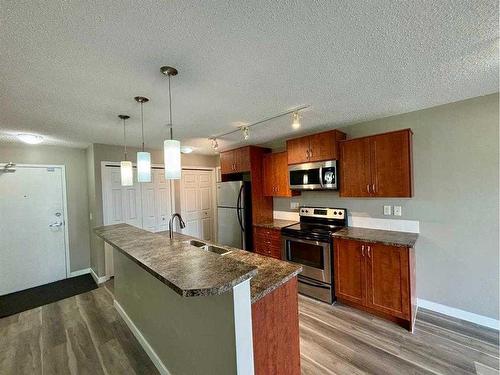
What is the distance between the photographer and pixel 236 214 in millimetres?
4062

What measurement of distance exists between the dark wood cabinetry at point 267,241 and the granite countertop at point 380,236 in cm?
97

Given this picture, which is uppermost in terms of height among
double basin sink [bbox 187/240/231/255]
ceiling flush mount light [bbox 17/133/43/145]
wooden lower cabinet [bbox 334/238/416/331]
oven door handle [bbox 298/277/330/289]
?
ceiling flush mount light [bbox 17/133/43/145]

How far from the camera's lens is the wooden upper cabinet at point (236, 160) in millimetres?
4031

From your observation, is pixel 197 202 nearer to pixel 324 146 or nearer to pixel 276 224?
pixel 276 224

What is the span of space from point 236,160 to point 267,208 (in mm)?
1107


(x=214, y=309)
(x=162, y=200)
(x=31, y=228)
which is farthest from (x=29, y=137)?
(x=214, y=309)

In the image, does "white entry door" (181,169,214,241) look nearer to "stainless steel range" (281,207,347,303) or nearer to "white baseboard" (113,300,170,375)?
"white baseboard" (113,300,170,375)

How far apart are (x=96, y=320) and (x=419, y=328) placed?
146 inches

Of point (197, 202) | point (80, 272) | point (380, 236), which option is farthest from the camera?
point (197, 202)

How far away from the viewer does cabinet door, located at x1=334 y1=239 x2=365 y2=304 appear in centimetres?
260

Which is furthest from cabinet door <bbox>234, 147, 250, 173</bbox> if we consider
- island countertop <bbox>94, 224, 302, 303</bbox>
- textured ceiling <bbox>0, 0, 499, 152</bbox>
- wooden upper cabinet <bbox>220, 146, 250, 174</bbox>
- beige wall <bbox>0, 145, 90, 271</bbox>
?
beige wall <bbox>0, 145, 90, 271</bbox>

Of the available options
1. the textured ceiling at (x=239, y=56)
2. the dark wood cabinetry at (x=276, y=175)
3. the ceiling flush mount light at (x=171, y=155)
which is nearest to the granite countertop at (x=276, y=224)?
the dark wood cabinetry at (x=276, y=175)

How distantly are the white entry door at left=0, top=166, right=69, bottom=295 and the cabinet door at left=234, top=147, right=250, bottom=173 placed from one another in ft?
10.5

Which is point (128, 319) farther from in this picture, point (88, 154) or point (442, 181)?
point (442, 181)
